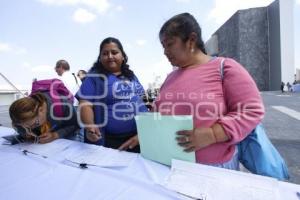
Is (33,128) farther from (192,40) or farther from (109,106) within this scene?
(192,40)

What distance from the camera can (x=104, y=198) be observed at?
86 centimetres

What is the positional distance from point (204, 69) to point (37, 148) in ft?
3.22

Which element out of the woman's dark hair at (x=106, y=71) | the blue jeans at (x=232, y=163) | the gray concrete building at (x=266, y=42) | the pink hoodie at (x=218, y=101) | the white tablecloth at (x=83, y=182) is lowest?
the white tablecloth at (x=83, y=182)

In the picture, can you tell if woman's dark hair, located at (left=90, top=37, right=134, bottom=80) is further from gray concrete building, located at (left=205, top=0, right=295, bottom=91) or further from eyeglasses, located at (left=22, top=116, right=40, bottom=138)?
gray concrete building, located at (left=205, top=0, right=295, bottom=91)

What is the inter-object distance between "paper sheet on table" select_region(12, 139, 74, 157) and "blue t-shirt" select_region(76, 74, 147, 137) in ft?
0.75

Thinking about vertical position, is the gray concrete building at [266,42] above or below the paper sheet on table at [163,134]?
above

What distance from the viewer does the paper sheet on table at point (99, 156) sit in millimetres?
1157

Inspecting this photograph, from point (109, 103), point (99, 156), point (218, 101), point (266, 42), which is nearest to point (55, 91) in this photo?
point (109, 103)

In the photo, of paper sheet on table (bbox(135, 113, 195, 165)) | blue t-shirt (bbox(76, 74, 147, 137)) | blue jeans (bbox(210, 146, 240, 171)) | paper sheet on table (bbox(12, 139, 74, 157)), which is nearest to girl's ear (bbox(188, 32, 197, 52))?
paper sheet on table (bbox(135, 113, 195, 165))

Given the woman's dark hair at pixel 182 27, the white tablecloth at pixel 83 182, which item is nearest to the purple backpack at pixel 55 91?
the white tablecloth at pixel 83 182

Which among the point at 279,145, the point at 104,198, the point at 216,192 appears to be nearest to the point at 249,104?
the point at 216,192

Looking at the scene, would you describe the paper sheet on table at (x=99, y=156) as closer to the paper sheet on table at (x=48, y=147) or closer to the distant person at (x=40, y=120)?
the paper sheet on table at (x=48, y=147)

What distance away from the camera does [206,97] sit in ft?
3.32

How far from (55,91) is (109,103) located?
13.7 inches
